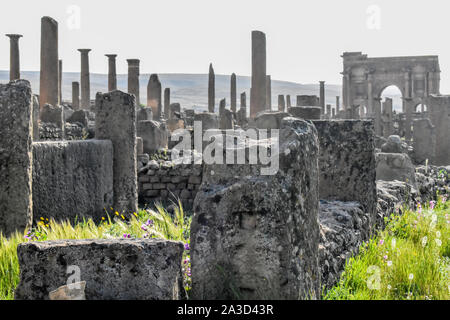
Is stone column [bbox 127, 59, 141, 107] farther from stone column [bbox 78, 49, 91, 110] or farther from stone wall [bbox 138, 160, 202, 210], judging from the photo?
stone wall [bbox 138, 160, 202, 210]

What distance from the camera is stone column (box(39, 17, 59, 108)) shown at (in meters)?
20.6

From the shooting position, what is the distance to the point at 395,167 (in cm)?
927

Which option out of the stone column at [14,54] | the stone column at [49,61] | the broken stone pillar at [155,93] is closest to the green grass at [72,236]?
the stone column at [49,61]

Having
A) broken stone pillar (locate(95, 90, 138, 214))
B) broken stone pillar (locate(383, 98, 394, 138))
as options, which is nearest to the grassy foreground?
broken stone pillar (locate(95, 90, 138, 214))

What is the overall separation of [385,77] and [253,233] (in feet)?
168

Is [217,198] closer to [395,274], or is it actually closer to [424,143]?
[395,274]

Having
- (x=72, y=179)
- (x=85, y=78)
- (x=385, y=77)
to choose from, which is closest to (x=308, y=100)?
(x=72, y=179)

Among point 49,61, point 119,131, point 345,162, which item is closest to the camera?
point 345,162

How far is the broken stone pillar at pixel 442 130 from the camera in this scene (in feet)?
50.0

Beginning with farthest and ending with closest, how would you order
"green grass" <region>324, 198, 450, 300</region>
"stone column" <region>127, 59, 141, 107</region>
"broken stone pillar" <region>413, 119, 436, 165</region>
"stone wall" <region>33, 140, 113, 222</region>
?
1. "stone column" <region>127, 59, 141, 107</region>
2. "broken stone pillar" <region>413, 119, 436, 165</region>
3. "stone wall" <region>33, 140, 113, 222</region>
4. "green grass" <region>324, 198, 450, 300</region>

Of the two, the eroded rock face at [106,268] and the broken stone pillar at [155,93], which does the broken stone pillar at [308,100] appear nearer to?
the eroded rock face at [106,268]

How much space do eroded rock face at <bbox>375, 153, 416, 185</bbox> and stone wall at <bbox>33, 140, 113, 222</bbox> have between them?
4.71 m

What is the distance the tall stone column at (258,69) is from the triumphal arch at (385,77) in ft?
103
